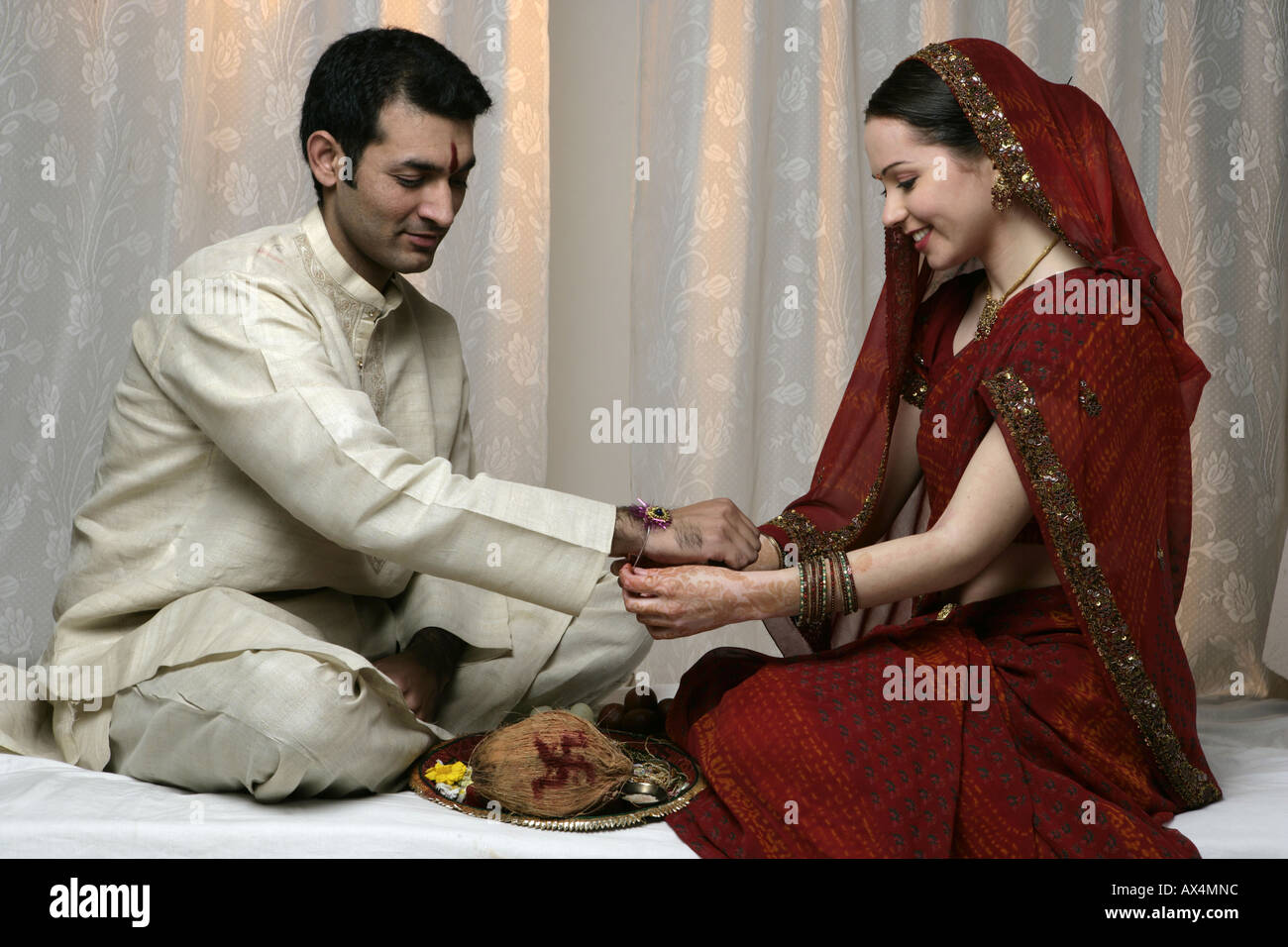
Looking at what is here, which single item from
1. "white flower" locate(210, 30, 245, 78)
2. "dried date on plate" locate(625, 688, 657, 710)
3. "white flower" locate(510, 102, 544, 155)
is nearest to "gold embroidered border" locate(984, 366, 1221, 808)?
"dried date on plate" locate(625, 688, 657, 710)

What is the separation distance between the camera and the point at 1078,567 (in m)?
1.94

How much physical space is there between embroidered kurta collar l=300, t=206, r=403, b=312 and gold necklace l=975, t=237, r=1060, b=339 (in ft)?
3.48

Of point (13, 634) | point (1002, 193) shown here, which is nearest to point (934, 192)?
point (1002, 193)

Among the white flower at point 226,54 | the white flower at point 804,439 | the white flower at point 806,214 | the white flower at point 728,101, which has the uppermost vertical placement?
the white flower at point 226,54

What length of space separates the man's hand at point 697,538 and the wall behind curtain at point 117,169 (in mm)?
1351

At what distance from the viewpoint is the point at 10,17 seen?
301cm

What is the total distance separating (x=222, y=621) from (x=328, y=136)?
0.87 metres

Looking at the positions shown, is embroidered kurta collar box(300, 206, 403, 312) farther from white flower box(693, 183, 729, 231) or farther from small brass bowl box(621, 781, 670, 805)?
white flower box(693, 183, 729, 231)

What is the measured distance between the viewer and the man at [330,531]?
1.97 m

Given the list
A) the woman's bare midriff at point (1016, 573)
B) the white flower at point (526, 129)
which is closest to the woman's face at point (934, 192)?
the woman's bare midriff at point (1016, 573)

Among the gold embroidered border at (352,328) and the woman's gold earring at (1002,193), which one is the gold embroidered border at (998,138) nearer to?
the woman's gold earring at (1002,193)

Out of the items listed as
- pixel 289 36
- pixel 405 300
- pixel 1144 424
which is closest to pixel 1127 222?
pixel 1144 424

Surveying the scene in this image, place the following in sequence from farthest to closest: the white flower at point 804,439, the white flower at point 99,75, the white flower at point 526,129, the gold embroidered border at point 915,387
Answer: the white flower at point 804,439 < the white flower at point 526,129 < the white flower at point 99,75 < the gold embroidered border at point 915,387

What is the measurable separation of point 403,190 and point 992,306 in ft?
3.35
